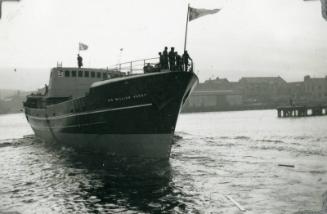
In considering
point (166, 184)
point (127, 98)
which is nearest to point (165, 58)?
point (127, 98)

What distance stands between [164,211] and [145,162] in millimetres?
6828

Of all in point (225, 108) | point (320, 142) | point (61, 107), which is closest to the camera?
point (61, 107)

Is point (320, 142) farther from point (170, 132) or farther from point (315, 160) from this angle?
point (170, 132)

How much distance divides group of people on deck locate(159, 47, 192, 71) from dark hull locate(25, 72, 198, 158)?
1.34 ft

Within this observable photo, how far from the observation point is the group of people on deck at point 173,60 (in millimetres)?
16172

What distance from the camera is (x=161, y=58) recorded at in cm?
1641

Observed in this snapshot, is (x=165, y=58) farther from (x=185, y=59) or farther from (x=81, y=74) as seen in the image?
(x=81, y=74)

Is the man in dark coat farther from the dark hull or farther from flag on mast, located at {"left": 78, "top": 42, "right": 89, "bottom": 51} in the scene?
the dark hull

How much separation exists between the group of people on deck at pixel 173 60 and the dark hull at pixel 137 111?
0.41m

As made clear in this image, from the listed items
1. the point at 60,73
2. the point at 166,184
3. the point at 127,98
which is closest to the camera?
the point at 166,184

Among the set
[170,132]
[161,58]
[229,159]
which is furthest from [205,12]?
[229,159]

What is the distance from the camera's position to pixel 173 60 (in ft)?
53.1

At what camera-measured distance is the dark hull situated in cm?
1616

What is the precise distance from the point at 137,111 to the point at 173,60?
117 inches
